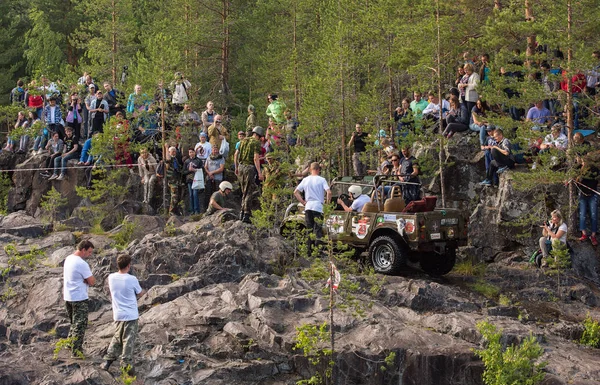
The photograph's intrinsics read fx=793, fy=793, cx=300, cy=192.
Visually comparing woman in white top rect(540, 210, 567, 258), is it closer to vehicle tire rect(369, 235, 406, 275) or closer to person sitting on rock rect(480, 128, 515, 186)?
person sitting on rock rect(480, 128, 515, 186)

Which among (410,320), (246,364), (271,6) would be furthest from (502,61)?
(271,6)

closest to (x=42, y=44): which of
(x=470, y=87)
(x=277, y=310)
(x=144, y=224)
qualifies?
(x=144, y=224)

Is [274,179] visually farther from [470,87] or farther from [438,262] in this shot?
[470,87]

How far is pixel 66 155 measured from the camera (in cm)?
2494

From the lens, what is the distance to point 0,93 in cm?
3975

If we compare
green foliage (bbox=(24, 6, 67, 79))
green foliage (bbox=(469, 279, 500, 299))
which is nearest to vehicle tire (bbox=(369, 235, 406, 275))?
green foliage (bbox=(469, 279, 500, 299))

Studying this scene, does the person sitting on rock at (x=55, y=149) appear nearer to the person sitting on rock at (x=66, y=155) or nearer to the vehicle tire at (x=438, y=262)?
the person sitting on rock at (x=66, y=155)

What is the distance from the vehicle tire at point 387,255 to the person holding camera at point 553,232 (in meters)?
3.33

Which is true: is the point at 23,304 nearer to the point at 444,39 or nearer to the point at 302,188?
the point at 302,188

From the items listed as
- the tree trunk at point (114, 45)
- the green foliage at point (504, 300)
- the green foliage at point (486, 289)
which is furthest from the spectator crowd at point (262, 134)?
the tree trunk at point (114, 45)

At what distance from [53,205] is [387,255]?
11.4 meters

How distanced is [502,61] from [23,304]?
12.2 meters

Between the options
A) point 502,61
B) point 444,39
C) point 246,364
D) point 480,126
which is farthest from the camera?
point 444,39

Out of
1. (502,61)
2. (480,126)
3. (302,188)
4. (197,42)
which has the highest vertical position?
(197,42)
